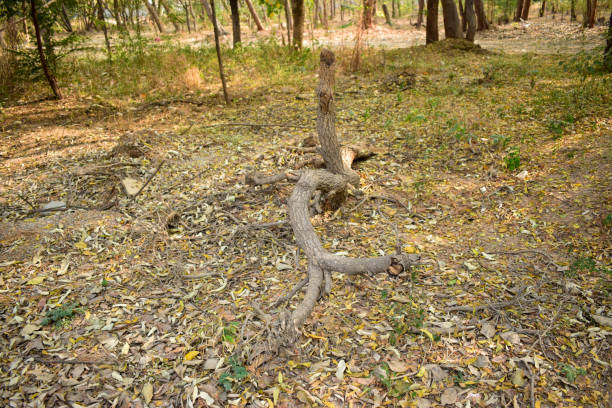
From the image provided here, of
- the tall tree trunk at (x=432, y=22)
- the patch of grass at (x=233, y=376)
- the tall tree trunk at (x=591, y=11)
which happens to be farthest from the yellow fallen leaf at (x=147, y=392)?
the tall tree trunk at (x=591, y=11)

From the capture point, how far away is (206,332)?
253 cm

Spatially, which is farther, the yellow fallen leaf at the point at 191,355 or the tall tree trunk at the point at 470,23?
the tall tree trunk at the point at 470,23

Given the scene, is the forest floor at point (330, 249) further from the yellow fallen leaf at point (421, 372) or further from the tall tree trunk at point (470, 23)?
the tall tree trunk at point (470, 23)

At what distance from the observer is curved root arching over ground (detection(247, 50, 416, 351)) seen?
249cm

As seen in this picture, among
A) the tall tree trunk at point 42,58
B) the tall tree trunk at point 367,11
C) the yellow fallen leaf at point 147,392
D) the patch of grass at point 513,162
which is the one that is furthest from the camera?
the tall tree trunk at point 367,11

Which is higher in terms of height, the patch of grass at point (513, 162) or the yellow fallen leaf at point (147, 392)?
the patch of grass at point (513, 162)

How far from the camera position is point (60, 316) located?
2588 mm

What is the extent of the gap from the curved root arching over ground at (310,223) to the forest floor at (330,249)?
13 cm

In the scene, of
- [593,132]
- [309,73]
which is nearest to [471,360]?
[593,132]

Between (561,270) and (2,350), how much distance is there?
150 inches

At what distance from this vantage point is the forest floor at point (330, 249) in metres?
2.20

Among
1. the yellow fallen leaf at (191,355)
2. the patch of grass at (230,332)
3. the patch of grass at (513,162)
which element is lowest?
the yellow fallen leaf at (191,355)

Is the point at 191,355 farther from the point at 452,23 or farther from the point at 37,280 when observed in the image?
the point at 452,23

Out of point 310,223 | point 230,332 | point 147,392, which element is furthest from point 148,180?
point 147,392
